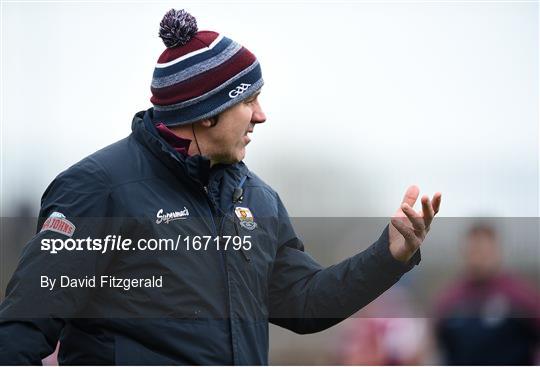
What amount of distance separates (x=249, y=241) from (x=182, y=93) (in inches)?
17.1

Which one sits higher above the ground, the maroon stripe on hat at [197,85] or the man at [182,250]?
the maroon stripe on hat at [197,85]

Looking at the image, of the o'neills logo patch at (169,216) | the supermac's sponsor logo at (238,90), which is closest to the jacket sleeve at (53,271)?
the o'neills logo patch at (169,216)

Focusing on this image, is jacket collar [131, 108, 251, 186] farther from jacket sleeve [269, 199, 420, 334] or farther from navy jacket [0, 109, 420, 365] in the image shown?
jacket sleeve [269, 199, 420, 334]

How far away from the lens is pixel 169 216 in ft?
7.63

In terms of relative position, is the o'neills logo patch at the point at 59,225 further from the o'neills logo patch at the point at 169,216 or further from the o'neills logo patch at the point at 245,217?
the o'neills logo patch at the point at 245,217

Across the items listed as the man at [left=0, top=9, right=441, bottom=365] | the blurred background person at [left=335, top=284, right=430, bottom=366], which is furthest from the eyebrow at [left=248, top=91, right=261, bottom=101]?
the blurred background person at [left=335, top=284, right=430, bottom=366]

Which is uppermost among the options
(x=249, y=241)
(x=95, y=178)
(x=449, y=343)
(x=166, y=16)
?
(x=166, y=16)

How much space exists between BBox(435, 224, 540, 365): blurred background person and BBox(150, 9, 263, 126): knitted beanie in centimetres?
152

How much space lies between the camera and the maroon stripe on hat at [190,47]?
2479 millimetres

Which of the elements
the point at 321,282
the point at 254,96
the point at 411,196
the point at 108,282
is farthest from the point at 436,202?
the point at 108,282

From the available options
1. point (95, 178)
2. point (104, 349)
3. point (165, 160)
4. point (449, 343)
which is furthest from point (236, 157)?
point (449, 343)

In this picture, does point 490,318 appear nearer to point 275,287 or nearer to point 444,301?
point 444,301

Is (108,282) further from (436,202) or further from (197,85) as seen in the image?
(436,202)

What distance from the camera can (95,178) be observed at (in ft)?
7.45
